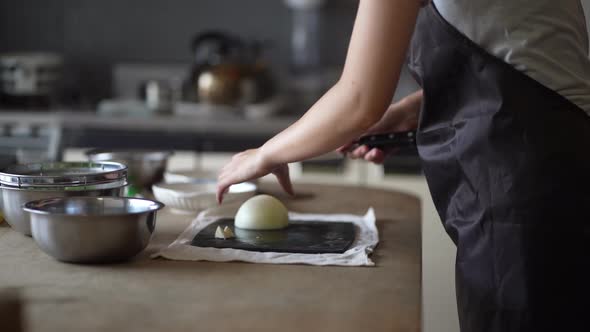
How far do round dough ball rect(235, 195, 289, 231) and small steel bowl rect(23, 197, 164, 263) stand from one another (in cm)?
23

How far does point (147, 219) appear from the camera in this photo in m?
1.14

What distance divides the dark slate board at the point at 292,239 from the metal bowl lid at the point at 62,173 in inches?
6.9

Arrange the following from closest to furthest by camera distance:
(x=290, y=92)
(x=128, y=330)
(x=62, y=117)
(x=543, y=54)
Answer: (x=128, y=330) → (x=543, y=54) → (x=62, y=117) → (x=290, y=92)

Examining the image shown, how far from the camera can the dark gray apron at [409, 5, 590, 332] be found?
1.17 m

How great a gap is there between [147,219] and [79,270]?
0.36ft

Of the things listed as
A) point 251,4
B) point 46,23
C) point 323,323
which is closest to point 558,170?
point 323,323

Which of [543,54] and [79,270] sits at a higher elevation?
[543,54]

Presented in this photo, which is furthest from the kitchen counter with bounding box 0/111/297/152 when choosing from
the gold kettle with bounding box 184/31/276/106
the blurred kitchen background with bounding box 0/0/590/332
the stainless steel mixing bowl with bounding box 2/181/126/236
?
the stainless steel mixing bowl with bounding box 2/181/126/236

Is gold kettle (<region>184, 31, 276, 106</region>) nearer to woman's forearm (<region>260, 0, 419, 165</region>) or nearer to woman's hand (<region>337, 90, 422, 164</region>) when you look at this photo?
woman's hand (<region>337, 90, 422, 164</region>)

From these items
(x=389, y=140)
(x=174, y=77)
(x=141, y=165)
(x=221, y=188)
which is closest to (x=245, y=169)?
(x=221, y=188)

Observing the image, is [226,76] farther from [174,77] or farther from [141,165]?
[141,165]

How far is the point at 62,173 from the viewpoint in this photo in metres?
1.44

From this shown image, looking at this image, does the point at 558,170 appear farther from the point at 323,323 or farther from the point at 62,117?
the point at 62,117

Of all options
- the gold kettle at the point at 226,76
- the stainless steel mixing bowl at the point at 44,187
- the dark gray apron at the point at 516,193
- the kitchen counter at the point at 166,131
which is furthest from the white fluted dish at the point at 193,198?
the gold kettle at the point at 226,76
